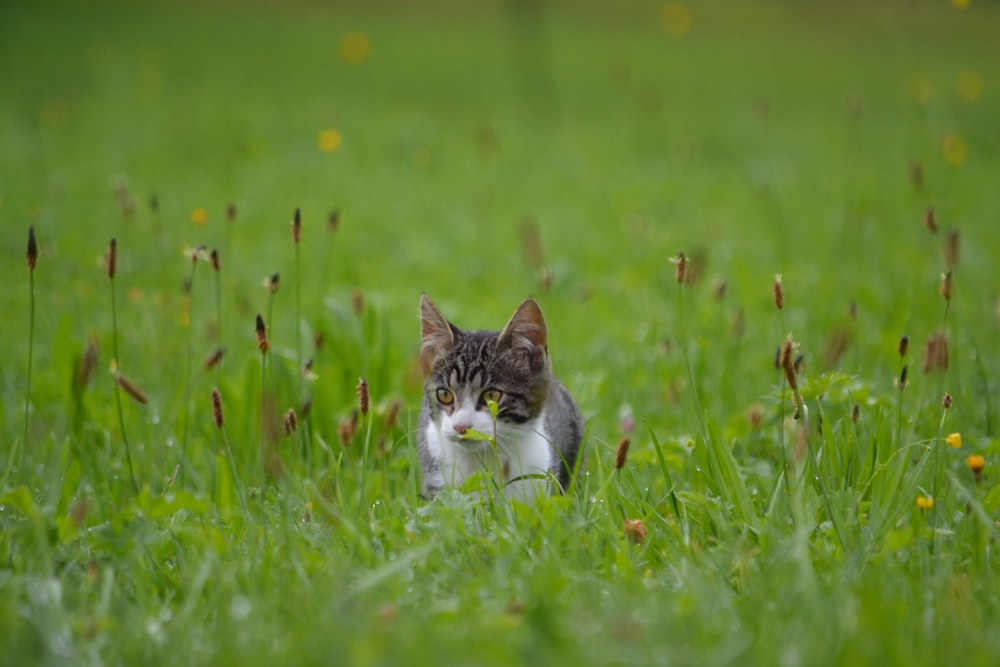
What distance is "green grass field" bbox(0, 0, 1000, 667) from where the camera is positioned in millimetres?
2096

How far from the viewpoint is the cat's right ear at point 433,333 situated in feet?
11.2

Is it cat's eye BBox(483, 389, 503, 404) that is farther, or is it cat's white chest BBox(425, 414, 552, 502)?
cat's eye BBox(483, 389, 503, 404)

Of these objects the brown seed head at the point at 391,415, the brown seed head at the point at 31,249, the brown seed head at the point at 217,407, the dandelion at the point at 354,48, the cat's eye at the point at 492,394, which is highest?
the dandelion at the point at 354,48

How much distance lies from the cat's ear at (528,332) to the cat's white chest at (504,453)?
10.2 inches

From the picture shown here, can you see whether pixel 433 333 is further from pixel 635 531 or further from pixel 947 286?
pixel 947 286

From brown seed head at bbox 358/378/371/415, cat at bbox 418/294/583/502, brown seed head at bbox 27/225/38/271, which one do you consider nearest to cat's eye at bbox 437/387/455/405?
cat at bbox 418/294/583/502

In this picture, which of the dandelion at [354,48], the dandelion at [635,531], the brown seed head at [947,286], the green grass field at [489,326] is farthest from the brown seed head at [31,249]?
the dandelion at [354,48]

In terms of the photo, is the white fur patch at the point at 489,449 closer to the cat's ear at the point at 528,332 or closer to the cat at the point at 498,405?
the cat at the point at 498,405

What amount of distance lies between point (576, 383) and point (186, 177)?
5.73 metres

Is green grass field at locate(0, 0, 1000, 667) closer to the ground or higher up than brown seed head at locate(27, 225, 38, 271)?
closer to the ground

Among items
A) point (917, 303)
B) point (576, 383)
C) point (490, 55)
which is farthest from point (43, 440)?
point (490, 55)

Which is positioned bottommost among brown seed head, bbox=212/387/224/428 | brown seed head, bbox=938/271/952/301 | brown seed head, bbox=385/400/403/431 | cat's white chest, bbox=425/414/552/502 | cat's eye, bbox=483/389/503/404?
cat's white chest, bbox=425/414/552/502

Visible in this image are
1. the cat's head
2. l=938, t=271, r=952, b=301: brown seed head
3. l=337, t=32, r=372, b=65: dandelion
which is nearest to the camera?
l=938, t=271, r=952, b=301: brown seed head

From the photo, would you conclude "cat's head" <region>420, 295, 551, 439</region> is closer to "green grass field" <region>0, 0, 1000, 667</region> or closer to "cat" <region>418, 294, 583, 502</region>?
"cat" <region>418, 294, 583, 502</region>
